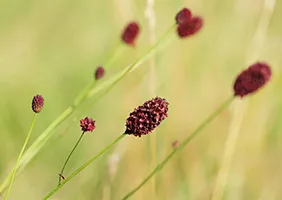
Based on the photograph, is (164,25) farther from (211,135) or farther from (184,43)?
(211,135)

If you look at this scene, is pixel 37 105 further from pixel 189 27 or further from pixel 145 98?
pixel 145 98

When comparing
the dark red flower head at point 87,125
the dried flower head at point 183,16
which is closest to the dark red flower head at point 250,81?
the dried flower head at point 183,16

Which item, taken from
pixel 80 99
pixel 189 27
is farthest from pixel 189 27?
pixel 80 99

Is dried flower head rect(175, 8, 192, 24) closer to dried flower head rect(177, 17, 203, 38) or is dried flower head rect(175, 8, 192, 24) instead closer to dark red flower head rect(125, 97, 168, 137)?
dried flower head rect(177, 17, 203, 38)

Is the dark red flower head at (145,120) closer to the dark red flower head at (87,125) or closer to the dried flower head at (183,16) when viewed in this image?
the dark red flower head at (87,125)

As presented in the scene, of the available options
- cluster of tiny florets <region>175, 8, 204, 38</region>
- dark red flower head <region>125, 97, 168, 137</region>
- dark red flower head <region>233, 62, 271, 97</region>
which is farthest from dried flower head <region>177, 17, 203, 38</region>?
dark red flower head <region>125, 97, 168, 137</region>
